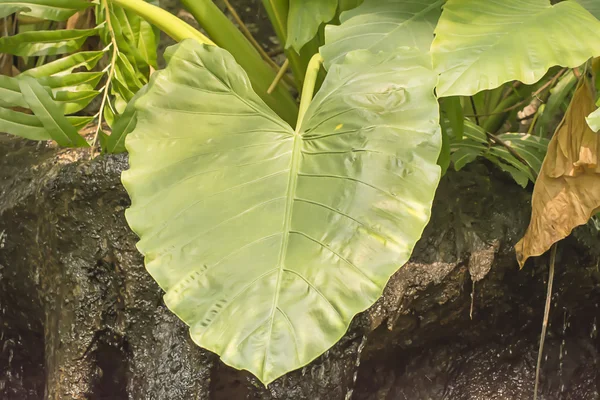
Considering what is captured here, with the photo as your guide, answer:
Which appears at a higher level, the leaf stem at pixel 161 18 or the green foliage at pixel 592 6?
the green foliage at pixel 592 6

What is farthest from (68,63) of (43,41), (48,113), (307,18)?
(307,18)

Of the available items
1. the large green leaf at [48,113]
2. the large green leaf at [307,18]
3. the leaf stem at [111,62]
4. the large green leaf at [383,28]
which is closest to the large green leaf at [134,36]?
the leaf stem at [111,62]

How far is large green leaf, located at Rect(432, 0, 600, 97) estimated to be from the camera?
86cm

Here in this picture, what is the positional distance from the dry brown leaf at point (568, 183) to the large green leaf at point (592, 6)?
130 mm

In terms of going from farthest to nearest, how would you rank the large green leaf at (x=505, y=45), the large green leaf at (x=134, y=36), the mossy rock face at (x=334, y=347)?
the large green leaf at (x=134, y=36), the mossy rock face at (x=334, y=347), the large green leaf at (x=505, y=45)

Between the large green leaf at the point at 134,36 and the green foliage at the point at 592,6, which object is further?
the large green leaf at the point at 134,36

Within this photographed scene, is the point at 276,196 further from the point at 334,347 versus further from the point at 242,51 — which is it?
the point at 242,51

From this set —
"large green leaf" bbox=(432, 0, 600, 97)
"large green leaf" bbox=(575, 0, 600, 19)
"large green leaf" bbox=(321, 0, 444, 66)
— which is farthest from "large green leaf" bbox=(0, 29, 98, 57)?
"large green leaf" bbox=(575, 0, 600, 19)

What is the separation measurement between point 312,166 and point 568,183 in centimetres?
51

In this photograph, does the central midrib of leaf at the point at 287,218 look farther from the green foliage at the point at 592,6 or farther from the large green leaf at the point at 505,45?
the green foliage at the point at 592,6

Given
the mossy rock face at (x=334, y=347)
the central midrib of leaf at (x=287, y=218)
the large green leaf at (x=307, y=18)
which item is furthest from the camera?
the mossy rock face at (x=334, y=347)

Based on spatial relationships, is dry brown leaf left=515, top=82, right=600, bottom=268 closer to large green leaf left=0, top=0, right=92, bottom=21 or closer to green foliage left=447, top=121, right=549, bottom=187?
green foliage left=447, top=121, right=549, bottom=187

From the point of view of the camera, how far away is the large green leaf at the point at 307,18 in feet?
3.96

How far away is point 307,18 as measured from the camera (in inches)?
47.7
